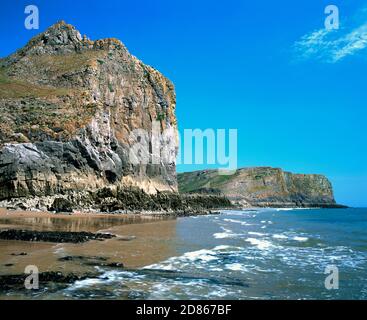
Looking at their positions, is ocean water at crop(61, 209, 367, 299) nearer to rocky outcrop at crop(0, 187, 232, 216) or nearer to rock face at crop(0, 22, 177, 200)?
rocky outcrop at crop(0, 187, 232, 216)

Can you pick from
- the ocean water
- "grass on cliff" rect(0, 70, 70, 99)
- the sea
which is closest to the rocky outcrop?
"grass on cliff" rect(0, 70, 70, 99)

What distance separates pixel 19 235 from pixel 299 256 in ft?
52.9

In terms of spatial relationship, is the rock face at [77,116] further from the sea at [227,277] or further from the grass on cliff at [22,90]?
the sea at [227,277]

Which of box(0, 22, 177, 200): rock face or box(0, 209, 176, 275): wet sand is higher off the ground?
box(0, 22, 177, 200): rock face

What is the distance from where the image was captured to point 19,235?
2192 centimetres

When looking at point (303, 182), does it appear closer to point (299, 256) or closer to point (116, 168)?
point (116, 168)

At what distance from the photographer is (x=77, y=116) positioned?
57875 millimetres

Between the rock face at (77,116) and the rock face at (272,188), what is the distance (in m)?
93.2

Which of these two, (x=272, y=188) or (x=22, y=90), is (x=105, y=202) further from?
(x=272, y=188)

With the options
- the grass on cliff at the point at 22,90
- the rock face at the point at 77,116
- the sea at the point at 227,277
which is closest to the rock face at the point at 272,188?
the rock face at the point at 77,116

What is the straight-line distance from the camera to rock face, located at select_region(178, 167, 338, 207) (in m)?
176

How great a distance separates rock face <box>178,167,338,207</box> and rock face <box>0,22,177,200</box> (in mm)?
93223

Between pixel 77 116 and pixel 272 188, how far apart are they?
137m

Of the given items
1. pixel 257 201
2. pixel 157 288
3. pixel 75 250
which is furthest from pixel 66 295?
pixel 257 201
